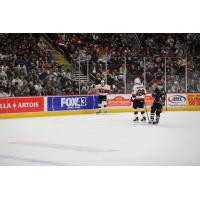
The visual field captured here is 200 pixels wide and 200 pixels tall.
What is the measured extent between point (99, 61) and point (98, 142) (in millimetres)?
8228

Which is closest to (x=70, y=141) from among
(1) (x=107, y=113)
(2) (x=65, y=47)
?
(1) (x=107, y=113)

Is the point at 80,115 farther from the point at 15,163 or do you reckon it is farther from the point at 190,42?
the point at 15,163

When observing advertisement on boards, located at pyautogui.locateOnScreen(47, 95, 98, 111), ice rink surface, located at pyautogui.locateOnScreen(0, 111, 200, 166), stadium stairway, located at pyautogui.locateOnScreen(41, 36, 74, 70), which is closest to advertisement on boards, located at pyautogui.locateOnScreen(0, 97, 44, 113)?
advertisement on boards, located at pyautogui.locateOnScreen(47, 95, 98, 111)

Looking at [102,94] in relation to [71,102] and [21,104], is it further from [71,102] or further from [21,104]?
[21,104]

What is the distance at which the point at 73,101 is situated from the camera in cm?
1677

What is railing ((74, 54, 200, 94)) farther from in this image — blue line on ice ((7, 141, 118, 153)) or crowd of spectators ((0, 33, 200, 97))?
blue line on ice ((7, 141, 118, 153))

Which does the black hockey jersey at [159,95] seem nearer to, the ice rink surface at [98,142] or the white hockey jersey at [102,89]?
the ice rink surface at [98,142]

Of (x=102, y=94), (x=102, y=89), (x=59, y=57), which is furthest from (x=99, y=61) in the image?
(x=59, y=57)

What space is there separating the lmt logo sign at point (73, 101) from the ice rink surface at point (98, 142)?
216 centimetres

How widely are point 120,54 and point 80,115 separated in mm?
3778

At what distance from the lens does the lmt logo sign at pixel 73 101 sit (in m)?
16.5

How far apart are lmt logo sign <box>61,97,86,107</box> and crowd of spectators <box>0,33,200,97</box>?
33 cm

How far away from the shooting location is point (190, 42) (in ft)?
62.7

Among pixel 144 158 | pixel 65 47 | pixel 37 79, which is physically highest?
pixel 65 47
